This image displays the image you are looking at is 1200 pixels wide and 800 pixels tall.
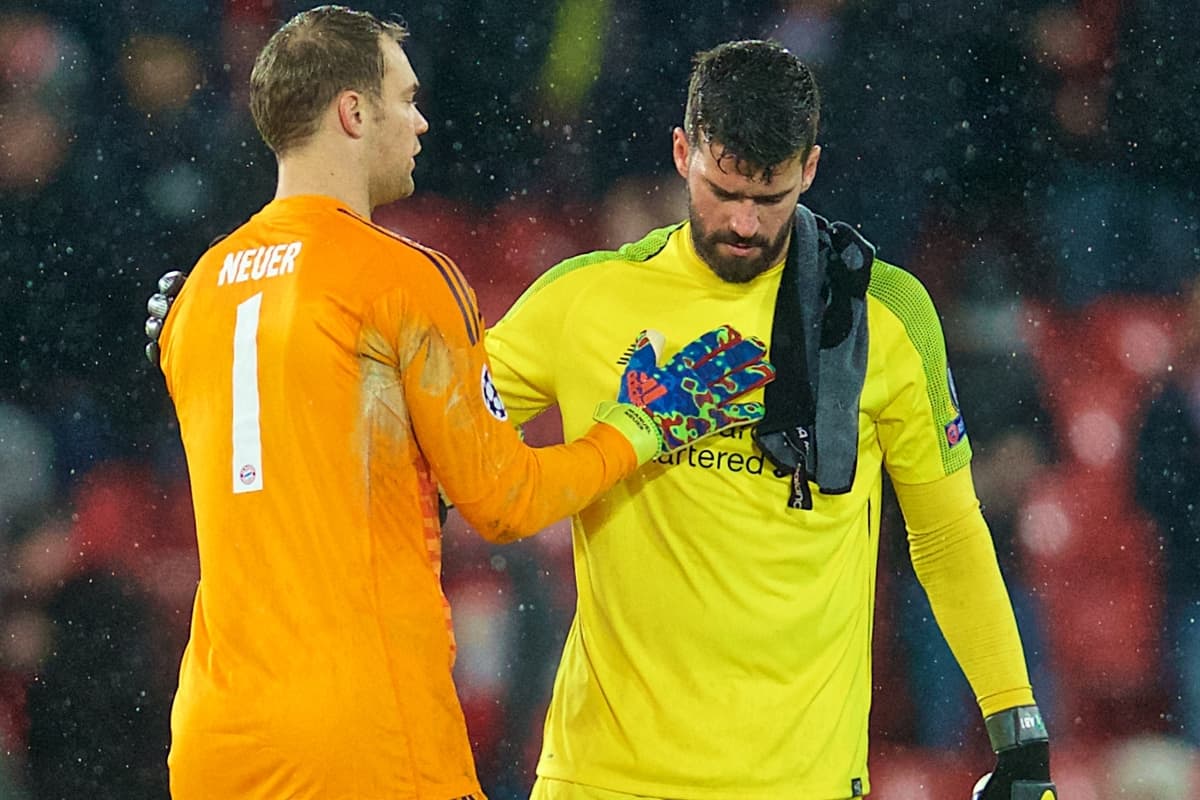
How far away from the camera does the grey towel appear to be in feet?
6.45

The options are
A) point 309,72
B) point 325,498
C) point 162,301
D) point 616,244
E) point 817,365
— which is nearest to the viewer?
point 325,498

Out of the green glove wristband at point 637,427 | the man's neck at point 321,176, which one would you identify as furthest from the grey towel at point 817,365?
the man's neck at point 321,176

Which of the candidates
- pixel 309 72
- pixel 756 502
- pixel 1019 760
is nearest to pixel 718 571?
pixel 756 502

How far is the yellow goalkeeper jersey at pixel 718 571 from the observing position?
6.39 feet

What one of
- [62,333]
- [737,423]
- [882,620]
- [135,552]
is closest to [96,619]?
[135,552]

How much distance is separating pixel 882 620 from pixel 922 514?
3.19 feet

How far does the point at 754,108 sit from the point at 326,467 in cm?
67

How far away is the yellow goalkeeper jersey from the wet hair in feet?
0.55

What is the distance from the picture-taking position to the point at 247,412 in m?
1.61

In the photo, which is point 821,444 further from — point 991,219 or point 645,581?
point 991,219

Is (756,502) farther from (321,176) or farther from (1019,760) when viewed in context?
(321,176)

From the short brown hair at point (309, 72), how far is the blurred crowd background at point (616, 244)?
1.32 metres

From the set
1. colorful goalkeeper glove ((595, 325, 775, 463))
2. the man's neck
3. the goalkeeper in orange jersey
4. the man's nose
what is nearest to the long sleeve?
colorful goalkeeper glove ((595, 325, 775, 463))

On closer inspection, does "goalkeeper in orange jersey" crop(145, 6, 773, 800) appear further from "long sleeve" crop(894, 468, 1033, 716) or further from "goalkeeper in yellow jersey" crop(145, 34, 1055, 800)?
"long sleeve" crop(894, 468, 1033, 716)
